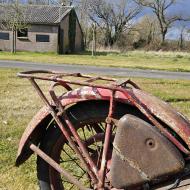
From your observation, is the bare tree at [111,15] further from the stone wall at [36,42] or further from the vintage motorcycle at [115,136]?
the vintage motorcycle at [115,136]

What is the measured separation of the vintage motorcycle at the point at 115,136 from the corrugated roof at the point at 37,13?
3890 centimetres

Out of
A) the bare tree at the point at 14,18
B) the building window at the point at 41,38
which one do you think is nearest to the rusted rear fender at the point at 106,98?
the bare tree at the point at 14,18

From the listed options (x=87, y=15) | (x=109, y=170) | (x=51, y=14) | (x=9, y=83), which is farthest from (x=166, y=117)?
(x=87, y=15)

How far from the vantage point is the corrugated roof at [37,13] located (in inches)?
1650

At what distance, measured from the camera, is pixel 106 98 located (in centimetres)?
327

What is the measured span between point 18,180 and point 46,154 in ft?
3.78

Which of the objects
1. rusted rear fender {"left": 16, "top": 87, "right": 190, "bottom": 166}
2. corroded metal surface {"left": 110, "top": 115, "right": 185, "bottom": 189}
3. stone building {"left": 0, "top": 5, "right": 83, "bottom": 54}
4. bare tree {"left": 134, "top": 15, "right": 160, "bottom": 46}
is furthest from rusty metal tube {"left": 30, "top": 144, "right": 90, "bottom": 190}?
bare tree {"left": 134, "top": 15, "right": 160, "bottom": 46}

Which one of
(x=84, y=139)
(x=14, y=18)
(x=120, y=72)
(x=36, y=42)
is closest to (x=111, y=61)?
(x=120, y=72)

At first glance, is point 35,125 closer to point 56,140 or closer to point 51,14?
point 56,140

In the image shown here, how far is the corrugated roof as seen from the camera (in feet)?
137

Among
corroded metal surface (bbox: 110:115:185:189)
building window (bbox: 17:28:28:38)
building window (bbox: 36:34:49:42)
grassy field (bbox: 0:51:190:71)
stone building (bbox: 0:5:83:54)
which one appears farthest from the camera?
building window (bbox: 17:28:28:38)

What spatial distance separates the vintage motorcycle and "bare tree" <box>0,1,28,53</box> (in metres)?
37.7

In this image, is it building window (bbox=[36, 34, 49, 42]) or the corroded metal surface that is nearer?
the corroded metal surface

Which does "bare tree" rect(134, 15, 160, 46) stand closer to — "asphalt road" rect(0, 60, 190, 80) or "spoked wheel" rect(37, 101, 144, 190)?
"asphalt road" rect(0, 60, 190, 80)
